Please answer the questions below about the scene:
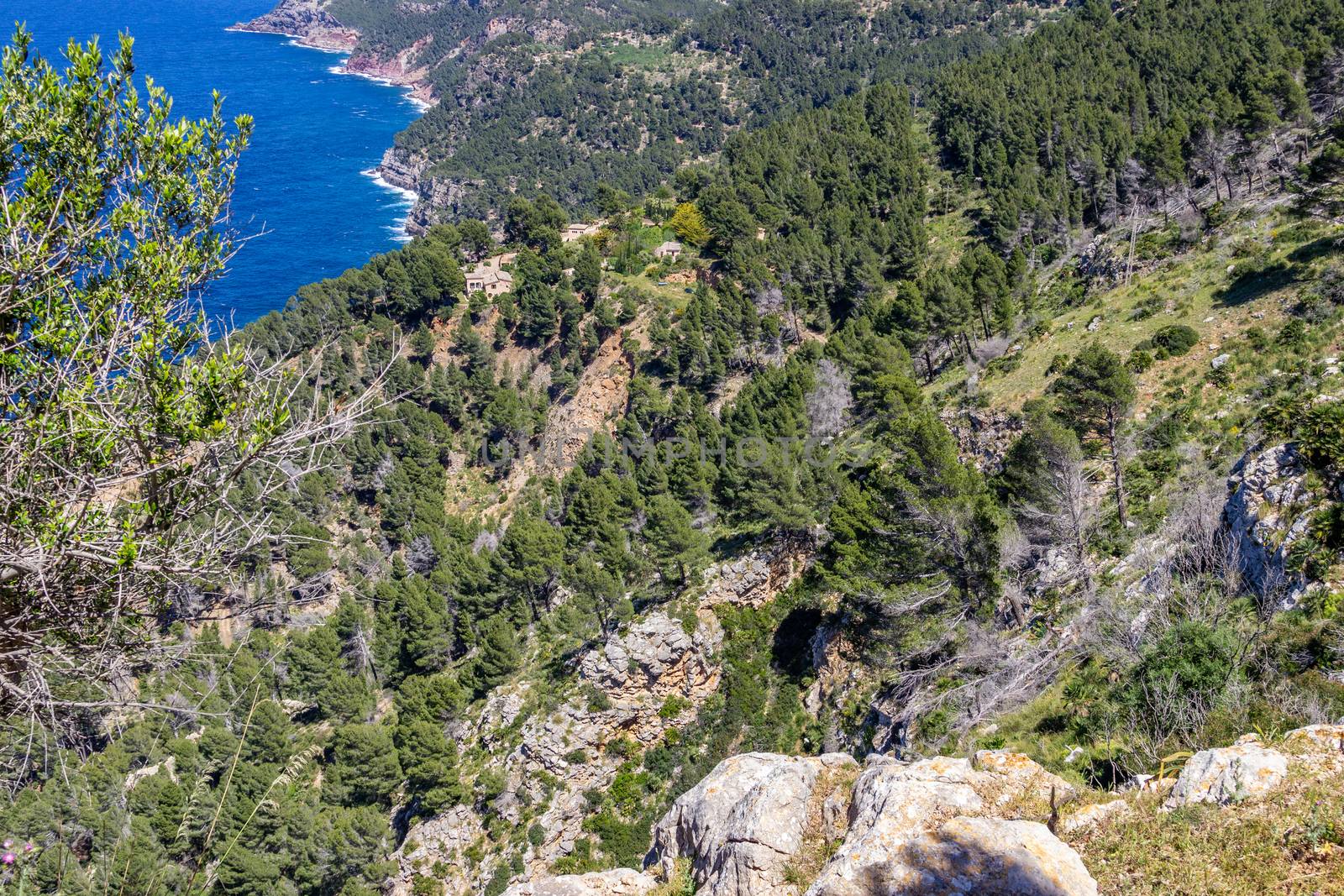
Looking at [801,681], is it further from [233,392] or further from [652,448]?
[233,392]

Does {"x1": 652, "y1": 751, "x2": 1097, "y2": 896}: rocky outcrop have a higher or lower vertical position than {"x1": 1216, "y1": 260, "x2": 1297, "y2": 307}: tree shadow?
lower

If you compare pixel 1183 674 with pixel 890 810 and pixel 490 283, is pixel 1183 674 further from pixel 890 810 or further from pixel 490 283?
pixel 490 283

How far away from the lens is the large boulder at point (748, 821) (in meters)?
12.3

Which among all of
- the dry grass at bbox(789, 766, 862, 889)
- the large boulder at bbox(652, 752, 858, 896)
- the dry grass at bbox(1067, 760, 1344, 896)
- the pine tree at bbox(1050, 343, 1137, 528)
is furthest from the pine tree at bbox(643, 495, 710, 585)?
the dry grass at bbox(1067, 760, 1344, 896)

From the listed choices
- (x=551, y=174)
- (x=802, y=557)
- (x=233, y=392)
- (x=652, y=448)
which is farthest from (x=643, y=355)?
(x=551, y=174)

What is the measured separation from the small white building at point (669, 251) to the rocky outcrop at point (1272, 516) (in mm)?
72683

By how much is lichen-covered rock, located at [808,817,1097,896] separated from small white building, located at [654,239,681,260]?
83017mm

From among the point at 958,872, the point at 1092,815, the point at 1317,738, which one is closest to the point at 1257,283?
the point at 1317,738

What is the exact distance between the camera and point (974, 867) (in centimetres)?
977

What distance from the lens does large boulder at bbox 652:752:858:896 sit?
1232 centimetres

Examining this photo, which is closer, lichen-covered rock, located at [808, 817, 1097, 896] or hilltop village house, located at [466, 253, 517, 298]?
lichen-covered rock, located at [808, 817, 1097, 896]

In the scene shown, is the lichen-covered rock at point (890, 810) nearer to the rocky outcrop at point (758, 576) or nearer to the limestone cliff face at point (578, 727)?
the limestone cliff face at point (578, 727)

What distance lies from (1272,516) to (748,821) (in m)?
16.4

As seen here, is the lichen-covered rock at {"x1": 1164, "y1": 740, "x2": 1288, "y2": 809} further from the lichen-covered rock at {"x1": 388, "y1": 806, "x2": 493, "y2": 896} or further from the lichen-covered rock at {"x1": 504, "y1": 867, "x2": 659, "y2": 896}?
the lichen-covered rock at {"x1": 388, "y1": 806, "x2": 493, "y2": 896}
